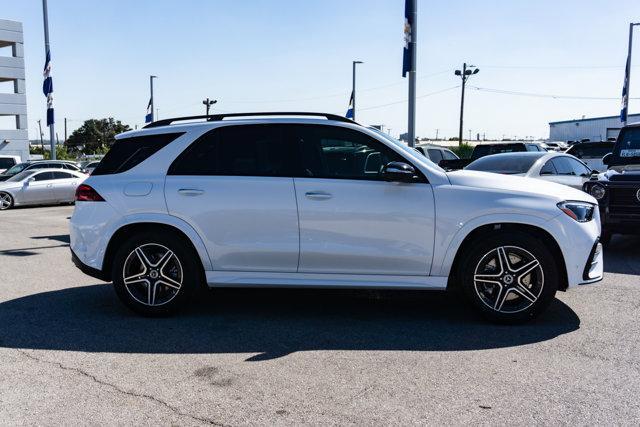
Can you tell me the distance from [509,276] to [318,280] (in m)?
1.65

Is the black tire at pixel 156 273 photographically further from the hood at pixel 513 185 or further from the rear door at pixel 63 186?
the rear door at pixel 63 186

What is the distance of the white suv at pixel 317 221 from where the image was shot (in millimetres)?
5160

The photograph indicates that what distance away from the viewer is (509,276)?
5.19m

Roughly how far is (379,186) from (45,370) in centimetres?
296

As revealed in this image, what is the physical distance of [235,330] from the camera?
5.15m

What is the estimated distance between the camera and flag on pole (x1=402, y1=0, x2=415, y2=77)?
34.5 feet

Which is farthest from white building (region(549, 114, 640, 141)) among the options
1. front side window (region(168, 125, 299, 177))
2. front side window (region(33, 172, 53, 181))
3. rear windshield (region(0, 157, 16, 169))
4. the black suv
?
front side window (region(168, 125, 299, 177))

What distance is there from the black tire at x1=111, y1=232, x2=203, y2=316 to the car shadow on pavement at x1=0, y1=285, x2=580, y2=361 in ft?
0.52

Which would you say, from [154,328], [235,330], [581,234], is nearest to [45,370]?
[154,328]

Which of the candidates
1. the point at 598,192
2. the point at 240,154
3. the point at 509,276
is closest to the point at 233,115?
the point at 240,154

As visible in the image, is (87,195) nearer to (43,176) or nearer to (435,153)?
(435,153)

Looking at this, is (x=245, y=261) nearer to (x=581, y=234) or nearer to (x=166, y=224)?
(x=166, y=224)

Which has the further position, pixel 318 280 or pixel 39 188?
pixel 39 188

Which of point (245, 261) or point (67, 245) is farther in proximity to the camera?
point (67, 245)
